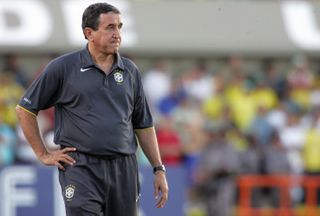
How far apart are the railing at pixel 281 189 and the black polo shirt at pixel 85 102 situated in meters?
8.40

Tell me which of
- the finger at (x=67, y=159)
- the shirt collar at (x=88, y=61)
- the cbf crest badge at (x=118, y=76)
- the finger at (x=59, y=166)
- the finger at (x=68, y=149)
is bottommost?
the finger at (x=59, y=166)

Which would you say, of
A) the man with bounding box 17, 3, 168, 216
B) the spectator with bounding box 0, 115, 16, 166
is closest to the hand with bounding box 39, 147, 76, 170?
the man with bounding box 17, 3, 168, 216

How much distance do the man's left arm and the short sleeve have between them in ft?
2.61

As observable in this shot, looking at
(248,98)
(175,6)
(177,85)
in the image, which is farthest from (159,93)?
(175,6)

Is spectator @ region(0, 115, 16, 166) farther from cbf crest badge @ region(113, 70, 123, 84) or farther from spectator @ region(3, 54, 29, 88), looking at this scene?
cbf crest badge @ region(113, 70, 123, 84)

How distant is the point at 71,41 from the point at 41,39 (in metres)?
0.55

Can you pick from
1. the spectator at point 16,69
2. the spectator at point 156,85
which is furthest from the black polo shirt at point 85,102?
the spectator at point 156,85

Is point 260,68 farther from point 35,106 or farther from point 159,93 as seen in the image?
point 35,106

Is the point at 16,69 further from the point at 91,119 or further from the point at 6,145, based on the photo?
the point at 91,119

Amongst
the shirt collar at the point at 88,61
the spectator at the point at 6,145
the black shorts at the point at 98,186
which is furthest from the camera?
the spectator at the point at 6,145

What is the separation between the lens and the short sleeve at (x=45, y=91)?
7633 mm

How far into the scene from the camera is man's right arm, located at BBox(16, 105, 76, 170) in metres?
7.65

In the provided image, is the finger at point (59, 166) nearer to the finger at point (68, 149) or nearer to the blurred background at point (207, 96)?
the finger at point (68, 149)

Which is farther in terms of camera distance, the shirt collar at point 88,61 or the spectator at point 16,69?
the spectator at point 16,69
